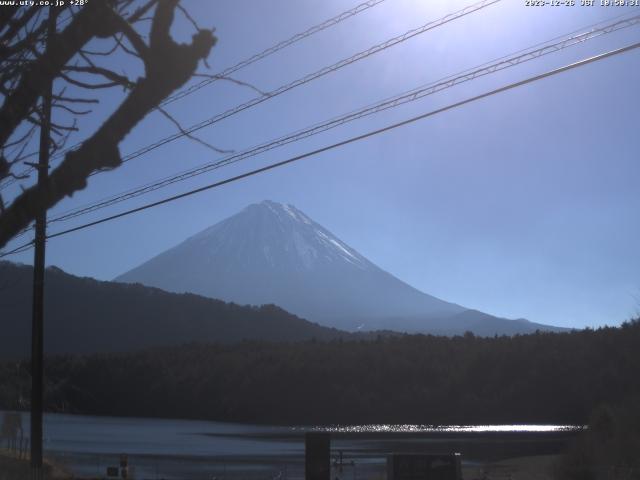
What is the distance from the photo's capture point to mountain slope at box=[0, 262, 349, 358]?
11719 centimetres

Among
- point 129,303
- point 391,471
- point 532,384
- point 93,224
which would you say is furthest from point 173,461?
point 129,303

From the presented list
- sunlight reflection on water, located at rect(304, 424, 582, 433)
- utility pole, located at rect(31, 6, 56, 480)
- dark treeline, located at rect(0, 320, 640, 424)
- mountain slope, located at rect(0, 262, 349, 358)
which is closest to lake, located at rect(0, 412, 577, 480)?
sunlight reflection on water, located at rect(304, 424, 582, 433)

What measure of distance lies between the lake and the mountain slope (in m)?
38.4

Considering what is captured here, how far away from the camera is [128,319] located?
12512cm

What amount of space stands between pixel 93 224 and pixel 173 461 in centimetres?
2605

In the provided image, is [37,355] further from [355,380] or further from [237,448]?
[355,380]

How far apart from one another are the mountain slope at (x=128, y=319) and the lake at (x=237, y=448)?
1510 inches

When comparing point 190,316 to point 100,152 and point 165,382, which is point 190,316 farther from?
point 100,152

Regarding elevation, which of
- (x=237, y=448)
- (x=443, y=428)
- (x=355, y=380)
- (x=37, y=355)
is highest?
(x=37, y=355)

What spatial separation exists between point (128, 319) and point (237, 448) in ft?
250

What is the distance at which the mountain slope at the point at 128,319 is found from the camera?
117m

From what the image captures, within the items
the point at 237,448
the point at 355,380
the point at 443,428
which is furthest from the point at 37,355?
the point at 355,380

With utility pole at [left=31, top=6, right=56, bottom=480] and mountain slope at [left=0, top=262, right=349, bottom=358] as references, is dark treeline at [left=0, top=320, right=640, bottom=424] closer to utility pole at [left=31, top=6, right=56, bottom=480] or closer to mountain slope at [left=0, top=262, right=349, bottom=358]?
mountain slope at [left=0, top=262, right=349, bottom=358]

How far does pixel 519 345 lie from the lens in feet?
288
